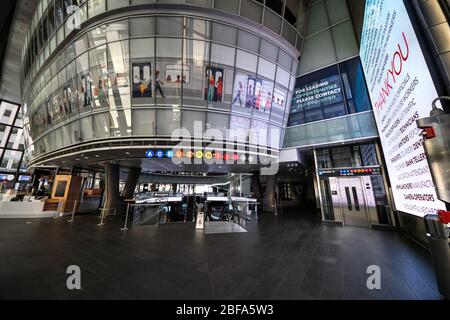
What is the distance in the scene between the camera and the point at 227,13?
10.1 meters

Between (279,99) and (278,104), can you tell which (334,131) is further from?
(279,99)

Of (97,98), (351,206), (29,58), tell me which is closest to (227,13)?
(97,98)

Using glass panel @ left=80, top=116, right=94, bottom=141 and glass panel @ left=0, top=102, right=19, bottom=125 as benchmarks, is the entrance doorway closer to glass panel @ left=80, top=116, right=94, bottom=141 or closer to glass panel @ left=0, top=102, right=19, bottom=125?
glass panel @ left=80, top=116, right=94, bottom=141

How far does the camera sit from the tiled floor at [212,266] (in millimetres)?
2770

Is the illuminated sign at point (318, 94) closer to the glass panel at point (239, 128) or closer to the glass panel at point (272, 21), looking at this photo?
the glass panel at point (239, 128)

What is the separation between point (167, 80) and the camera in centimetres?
1006

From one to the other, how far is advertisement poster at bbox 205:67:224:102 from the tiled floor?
8.43 meters

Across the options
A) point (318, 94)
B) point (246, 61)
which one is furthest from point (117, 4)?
point (318, 94)

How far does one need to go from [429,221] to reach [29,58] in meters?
29.6

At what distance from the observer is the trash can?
255 centimetres

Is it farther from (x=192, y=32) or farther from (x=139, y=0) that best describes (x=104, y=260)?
(x=139, y=0)

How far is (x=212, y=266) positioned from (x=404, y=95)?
6.46m

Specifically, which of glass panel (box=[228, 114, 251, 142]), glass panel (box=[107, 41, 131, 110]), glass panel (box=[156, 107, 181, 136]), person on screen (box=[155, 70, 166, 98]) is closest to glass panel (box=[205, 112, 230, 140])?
glass panel (box=[228, 114, 251, 142])

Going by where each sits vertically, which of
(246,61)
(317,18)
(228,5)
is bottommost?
(246,61)
